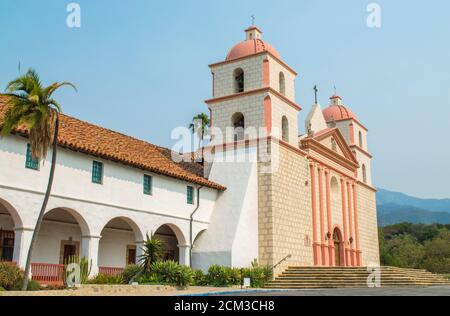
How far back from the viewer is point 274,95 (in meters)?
27.9

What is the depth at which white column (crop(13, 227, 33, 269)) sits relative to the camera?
56.1ft

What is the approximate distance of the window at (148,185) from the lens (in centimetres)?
2337

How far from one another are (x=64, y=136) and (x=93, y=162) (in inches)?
63.7

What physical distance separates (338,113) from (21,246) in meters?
29.0

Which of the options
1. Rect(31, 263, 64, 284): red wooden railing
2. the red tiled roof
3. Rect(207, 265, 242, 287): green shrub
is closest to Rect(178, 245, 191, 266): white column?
Rect(207, 265, 242, 287): green shrub

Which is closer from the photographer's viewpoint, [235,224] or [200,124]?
[235,224]

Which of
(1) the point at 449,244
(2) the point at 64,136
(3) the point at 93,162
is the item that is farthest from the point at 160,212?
(1) the point at 449,244

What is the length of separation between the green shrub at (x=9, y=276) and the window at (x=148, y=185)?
8188mm

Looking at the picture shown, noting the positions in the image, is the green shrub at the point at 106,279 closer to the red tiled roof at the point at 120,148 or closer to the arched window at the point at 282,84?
the red tiled roof at the point at 120,148

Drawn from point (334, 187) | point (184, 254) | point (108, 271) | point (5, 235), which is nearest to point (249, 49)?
point (334, 187)

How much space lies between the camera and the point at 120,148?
2362 centimetres

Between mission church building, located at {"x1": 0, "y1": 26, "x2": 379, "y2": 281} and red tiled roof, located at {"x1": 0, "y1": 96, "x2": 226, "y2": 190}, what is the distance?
102mm

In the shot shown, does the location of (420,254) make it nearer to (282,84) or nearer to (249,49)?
(282,84)
